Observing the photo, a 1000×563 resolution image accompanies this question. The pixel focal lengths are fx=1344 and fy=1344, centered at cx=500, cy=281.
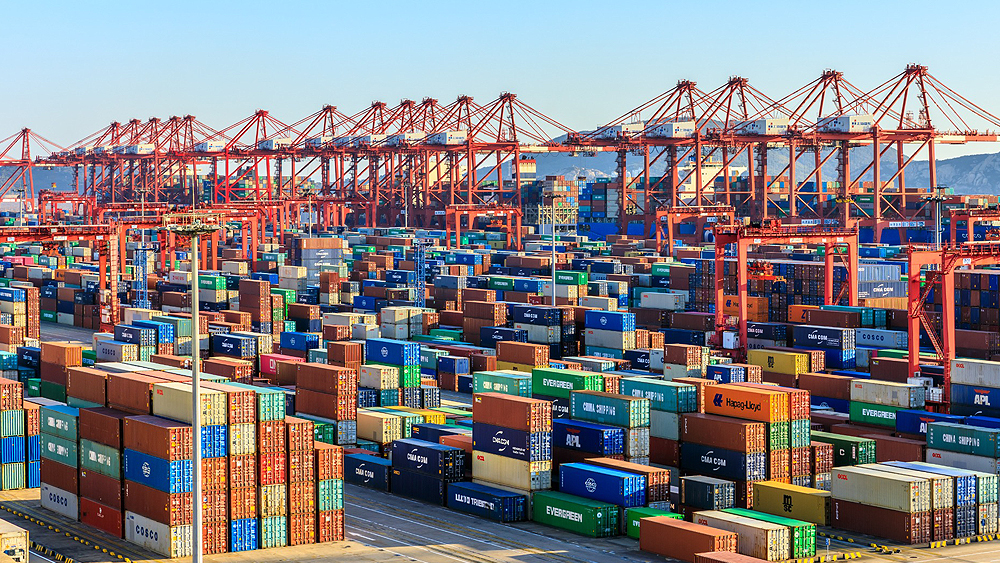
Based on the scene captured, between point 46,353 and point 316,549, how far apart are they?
2755cm

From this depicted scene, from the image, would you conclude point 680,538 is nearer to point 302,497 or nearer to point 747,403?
point 747,403

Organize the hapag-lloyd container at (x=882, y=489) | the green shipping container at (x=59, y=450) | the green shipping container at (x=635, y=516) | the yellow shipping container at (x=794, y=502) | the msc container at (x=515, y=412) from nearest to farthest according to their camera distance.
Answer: the hapag-lloyd container at (x=882, y=489) < the green shipping container at (x=635, y=516) < the green shipping container at (x=59, y=450) < the yellow shipping container at (x=794, y=502) < the msc container at (x=515, y=412)

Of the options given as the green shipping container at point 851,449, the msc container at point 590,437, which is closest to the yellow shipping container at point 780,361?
the green shipping container at point 851,449

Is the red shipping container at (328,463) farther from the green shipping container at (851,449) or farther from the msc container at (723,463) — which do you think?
the green shipping container at (851,449)

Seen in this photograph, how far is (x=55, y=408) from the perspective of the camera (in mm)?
46062

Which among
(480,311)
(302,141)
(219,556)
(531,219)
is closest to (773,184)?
(531,219)

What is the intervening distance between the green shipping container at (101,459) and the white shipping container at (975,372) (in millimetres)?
33775

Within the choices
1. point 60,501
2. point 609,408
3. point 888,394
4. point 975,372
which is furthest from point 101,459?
point 975,372

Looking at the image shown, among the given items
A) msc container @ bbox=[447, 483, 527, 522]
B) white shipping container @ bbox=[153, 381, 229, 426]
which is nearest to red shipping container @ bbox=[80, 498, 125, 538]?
white shipping container @ bbox=[153, 381, 229, 426]

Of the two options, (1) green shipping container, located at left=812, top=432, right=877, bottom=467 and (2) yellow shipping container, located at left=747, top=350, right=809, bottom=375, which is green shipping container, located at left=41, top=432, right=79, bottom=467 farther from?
(2) yellow shipping container, located at left=747, top=350, right=809, bottom=375

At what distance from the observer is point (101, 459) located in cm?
4262

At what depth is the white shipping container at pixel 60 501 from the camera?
44.5m

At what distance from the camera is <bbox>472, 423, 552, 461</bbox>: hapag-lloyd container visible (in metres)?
45.5

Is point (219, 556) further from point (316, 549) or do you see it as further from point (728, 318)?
point (728, 318)
